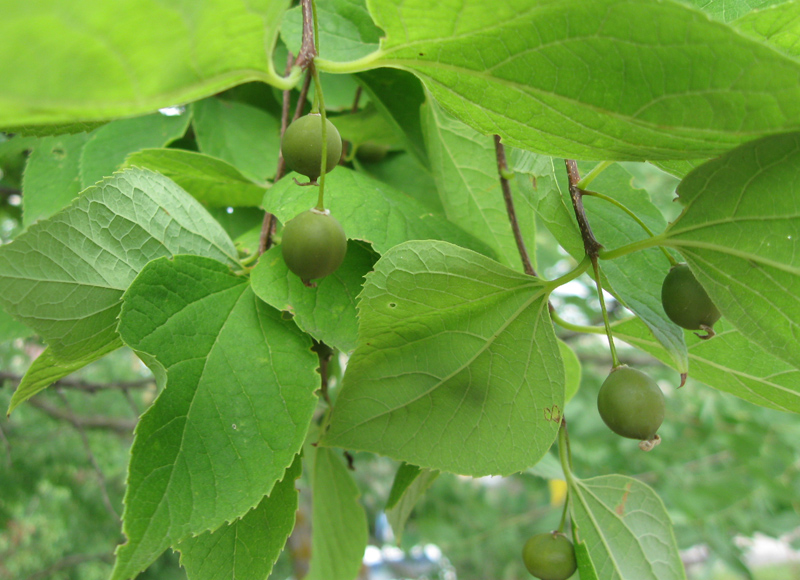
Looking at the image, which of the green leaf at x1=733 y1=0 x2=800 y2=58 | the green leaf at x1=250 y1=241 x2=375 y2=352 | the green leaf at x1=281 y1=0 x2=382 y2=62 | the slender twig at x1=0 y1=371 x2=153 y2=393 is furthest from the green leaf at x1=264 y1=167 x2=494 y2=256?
the slender twig at x1=0 y1=371 x2=153 y2=393

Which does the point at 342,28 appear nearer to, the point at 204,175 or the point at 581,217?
the point at 204,175

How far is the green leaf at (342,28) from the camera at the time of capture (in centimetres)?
117

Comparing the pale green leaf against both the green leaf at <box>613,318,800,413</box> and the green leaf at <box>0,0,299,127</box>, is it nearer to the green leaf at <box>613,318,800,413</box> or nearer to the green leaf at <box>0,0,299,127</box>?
→ the green leaf at <box>613,318,800,413</box>

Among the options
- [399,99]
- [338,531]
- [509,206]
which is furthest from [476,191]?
[338,531]

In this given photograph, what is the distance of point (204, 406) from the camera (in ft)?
2.74

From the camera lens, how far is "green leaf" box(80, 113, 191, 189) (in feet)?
4.38

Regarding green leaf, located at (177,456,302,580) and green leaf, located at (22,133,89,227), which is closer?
green leaf, located at (177,456,302,580)

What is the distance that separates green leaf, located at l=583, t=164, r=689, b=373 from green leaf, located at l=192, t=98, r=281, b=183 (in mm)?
781

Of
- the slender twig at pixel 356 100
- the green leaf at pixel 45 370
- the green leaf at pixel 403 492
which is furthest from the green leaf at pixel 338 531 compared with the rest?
the slender twig at pixel 356 100

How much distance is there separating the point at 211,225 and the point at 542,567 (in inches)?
34.7

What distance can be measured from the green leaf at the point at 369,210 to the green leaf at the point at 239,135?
45 cm

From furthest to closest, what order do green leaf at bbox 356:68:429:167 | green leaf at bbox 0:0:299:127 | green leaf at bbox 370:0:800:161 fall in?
green leaf at bbox 356:68:429:167
green leaf at bbox 370:0:800:161
green leaf at bbox 0:0:299:127

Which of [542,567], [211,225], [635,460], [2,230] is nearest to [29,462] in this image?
[2,230]

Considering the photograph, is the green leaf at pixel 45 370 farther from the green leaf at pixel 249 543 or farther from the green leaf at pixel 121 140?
the green leaf at pixel 121 140
